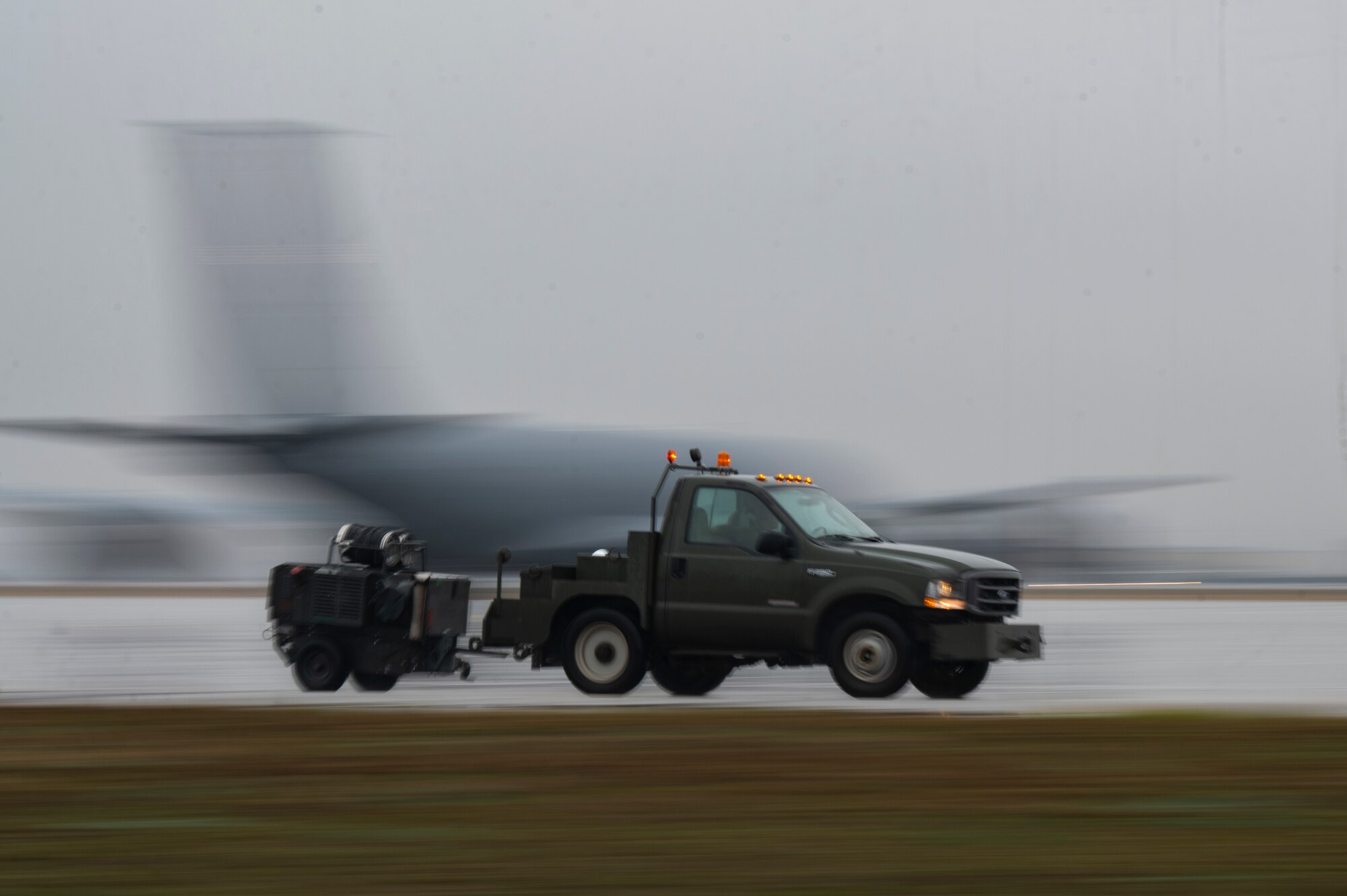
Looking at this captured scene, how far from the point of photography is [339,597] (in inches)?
459

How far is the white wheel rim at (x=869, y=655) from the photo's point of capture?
35.4 feet

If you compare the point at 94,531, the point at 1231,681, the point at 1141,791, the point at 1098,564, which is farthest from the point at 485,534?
the point at 1141,791

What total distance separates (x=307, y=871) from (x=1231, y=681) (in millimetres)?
9184

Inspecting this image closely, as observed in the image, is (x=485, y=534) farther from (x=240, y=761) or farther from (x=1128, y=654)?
(x=240, y=761)

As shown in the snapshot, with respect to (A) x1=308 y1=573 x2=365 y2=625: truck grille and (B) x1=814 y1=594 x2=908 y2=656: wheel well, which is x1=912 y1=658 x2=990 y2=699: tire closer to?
(B) x1=814 y1=594 x2=908 y2=656: wheel well

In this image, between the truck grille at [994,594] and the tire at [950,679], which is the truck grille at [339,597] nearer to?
the tire at [950,679]

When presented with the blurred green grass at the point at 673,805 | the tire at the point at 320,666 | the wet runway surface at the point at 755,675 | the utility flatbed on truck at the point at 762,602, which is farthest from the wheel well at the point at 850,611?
the tire at the point at 320,666

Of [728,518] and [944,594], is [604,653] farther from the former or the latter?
[944,594]

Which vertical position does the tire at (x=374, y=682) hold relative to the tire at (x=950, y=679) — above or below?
below

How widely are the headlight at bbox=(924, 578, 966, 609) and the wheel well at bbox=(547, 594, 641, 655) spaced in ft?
7.29

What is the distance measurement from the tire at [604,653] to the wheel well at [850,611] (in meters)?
1.36

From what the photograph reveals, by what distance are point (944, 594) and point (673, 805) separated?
202 inches

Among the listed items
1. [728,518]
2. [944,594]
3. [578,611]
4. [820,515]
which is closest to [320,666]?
[578,611]

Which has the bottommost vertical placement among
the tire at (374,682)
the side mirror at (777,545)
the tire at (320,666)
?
the tire at (374,682)
